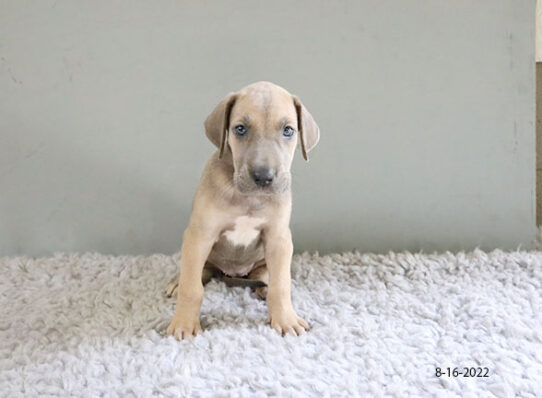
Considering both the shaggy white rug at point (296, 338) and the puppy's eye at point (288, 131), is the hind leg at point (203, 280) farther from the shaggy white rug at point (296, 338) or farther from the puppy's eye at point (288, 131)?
the puppy's eye at point (288, 131)

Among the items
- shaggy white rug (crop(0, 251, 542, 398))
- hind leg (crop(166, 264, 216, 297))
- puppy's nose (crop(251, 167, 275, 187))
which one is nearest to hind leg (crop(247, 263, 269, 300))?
shaggy white rug (crop(0, 251, 542, 398))

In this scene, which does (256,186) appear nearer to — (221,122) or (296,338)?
(221,122)

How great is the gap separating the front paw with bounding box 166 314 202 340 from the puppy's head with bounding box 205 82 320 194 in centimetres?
70

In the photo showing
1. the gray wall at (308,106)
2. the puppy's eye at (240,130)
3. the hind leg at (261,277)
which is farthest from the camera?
the gray wall at (308,106)

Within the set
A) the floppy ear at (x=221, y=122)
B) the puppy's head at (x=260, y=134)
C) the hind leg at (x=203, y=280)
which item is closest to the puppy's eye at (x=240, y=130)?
the puppy's head at (x=260, y=134)

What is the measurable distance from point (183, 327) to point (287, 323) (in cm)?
50

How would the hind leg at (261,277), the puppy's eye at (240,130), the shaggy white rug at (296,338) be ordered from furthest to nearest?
the hind leg at (261,277), the puppy's eye at (240,130), the shaggy white rug at (296,338)

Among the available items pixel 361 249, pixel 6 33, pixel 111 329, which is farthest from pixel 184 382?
pixel 6 33

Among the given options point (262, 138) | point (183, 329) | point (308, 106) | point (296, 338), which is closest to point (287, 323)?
point (296, 338)

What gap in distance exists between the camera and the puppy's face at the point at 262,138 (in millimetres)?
2186

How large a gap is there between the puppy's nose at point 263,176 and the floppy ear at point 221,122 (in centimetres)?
35

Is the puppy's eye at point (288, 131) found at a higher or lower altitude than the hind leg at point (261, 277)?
higher

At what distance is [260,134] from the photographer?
2283 mm

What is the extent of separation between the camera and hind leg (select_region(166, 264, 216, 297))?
2.96 meters
